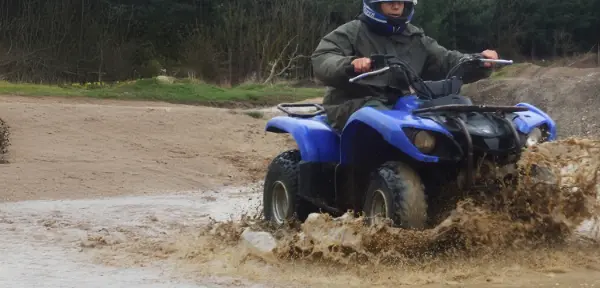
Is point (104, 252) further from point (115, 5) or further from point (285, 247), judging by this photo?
point (115, 5)

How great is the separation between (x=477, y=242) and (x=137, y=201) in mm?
5807

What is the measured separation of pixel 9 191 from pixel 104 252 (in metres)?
4.10

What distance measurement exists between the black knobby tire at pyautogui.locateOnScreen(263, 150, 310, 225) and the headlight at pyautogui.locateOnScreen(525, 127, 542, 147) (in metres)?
1.93

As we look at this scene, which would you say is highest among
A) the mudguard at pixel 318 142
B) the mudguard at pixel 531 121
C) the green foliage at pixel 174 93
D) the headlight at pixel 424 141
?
the mudguard at pixel 531 121

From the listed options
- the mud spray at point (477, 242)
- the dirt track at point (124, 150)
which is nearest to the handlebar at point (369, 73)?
the mud spray at point (477, 242)

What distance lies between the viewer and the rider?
23.5ft

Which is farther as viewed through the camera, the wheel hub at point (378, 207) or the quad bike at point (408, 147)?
the wheel hub at point (378, 207)

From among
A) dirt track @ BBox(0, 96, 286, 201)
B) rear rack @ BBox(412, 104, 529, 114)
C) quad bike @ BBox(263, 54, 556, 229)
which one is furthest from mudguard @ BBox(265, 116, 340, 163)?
dirt track @ BBox(0, 96, 286, 201)

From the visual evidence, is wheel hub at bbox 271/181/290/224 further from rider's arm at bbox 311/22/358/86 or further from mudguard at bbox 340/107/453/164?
mudguard at bbox 340/107/453/164

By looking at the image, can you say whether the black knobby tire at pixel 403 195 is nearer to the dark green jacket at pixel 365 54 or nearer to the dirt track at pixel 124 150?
the dark green jacket at pixel 365 54

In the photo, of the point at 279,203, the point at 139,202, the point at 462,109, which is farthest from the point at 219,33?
the point at 462,109

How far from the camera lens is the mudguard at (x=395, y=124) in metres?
6.27

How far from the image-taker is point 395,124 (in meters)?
6.35

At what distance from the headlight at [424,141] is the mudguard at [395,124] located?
42mm
